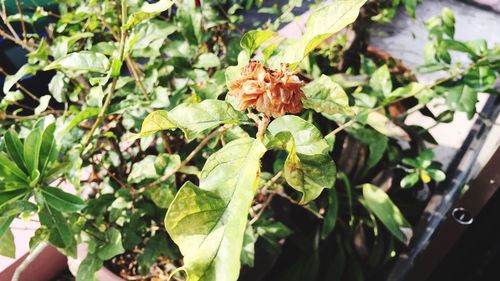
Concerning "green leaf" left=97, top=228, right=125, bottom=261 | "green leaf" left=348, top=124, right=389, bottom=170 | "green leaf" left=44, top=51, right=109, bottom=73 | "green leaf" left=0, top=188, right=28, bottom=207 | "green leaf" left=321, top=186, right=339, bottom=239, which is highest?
"green leaf" left=44, top=51, right=109, bottom=73

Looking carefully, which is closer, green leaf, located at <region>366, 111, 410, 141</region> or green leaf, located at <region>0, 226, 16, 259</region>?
green leaf, located at <region>0, 226, 16, 259</region>

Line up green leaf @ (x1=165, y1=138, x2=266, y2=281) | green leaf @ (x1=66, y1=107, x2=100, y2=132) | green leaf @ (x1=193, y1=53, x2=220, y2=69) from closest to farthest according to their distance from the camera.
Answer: green leaf @ (x1=165, y1=138, x2=266, y2=281), green leaf @ (x1=66, y1=107, x2=100, y2=132), green leaf @ (x1=193, y1=53, x2=220, y2=69)

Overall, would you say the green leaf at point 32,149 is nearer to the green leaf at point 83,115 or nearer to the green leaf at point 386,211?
the green leaf at point 83,115

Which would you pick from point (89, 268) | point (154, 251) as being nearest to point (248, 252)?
point (154, 251)

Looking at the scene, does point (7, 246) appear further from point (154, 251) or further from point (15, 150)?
point (154, 251)

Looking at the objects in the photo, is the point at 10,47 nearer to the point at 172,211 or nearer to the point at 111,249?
the point at 111,249

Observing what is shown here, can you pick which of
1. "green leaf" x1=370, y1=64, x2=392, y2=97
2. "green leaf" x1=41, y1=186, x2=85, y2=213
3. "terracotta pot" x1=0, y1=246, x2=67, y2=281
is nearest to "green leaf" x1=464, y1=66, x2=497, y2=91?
"green leaf" x1=370, y1=64, x2=392, y2=97

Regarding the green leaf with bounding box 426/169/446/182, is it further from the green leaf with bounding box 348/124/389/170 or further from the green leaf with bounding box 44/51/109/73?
the green leaf with bounding box 44/51/109/73

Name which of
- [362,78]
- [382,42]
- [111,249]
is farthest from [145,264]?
[382,42]
